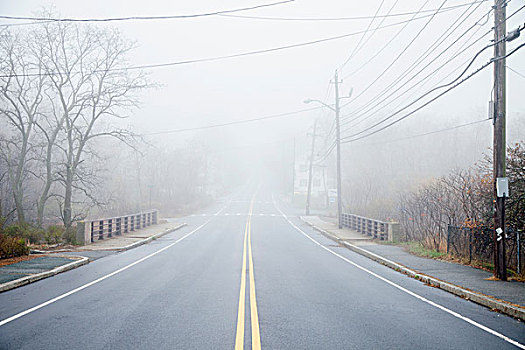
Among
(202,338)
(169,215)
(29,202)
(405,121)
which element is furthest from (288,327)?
(405,121)

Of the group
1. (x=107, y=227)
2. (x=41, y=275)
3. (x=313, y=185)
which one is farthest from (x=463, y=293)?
(x=313, y=185)

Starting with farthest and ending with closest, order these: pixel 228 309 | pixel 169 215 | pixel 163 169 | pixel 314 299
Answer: pixel 163 169 < pixel 169 215 < pixel 314 299 < pixel 228 309

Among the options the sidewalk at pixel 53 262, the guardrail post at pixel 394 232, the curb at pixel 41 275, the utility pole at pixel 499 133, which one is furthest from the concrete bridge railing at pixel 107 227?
the utility pole at pixel 499 133

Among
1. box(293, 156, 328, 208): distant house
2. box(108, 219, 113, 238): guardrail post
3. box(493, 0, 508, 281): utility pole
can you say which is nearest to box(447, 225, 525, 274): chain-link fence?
box(493, 0, 508, 281): utility pole

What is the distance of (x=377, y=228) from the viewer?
2120 cm

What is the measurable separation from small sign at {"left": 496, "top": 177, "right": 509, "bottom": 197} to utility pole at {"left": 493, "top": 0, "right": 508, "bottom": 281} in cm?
3

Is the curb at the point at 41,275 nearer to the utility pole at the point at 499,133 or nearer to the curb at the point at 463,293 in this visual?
the curb at the point at 463,293

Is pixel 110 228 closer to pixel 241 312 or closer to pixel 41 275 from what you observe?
pixel 41 275

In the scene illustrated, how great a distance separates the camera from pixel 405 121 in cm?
6134

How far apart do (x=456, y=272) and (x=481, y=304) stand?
3156 millimetres

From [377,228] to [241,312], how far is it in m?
15.6

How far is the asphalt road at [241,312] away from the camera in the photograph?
18.3 ft

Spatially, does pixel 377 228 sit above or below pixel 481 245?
below

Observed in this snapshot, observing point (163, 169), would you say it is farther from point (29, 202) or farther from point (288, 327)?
point (288, 327)
